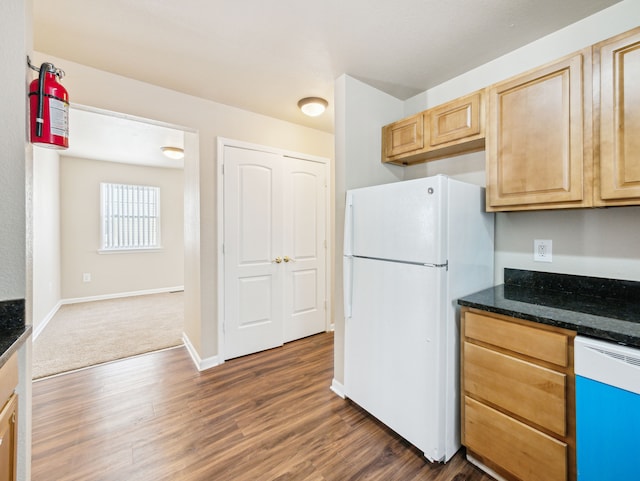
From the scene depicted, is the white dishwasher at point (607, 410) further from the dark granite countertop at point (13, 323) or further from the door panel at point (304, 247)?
the door panel at point (304, 247)

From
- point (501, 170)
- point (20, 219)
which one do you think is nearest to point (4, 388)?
point (20, 219)

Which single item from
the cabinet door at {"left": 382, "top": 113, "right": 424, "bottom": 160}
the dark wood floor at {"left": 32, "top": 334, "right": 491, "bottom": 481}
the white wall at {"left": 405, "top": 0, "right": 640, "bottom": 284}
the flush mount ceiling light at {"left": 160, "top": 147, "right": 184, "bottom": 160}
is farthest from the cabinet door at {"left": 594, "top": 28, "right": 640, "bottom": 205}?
the flush mount ceiling light at {"left": 160, "top": 147, "right": 184, "bottom": 160}

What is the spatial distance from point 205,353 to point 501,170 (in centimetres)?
A: 275

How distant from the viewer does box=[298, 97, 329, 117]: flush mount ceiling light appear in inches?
103

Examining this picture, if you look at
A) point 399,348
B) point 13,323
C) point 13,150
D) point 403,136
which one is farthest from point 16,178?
point 403,136

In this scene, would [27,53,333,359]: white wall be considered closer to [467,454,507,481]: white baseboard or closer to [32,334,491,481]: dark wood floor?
[32,334,491,481]: dark wood floor

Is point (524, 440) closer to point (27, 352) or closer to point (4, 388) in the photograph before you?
point (4, 388)

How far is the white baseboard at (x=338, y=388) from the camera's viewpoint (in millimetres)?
2207

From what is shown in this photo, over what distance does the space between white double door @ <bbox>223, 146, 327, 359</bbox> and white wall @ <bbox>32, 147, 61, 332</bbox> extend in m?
2.49

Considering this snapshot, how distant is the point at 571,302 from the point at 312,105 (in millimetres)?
2359

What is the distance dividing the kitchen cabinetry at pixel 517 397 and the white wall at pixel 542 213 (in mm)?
671

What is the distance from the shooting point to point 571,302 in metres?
1.47

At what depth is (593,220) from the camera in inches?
62.9

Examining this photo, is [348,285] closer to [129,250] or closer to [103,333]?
[103,333]
